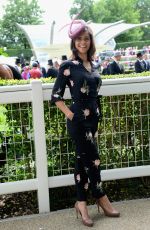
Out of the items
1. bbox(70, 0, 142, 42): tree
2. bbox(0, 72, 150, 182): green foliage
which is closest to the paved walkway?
bbox(0, 72, 150, 182): green foliage

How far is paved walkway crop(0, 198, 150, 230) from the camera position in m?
4.07

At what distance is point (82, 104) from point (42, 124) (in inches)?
25.5

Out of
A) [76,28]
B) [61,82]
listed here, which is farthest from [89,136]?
[76,28]

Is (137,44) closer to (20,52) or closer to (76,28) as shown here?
(20,52)

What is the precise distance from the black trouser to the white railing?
455 millimetres

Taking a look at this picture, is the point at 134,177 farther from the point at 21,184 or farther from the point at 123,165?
the point at 21,184

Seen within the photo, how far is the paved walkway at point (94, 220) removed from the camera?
407 cm

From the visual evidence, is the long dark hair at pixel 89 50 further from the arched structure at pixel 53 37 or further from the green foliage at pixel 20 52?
the green foliage at pixel 20 52

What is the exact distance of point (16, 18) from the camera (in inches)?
3526

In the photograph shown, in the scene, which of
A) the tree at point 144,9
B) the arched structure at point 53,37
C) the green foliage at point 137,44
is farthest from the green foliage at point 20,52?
the tree at point 144,9

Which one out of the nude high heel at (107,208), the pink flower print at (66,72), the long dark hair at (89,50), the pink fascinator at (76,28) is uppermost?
the pink fascinator at (76,28)

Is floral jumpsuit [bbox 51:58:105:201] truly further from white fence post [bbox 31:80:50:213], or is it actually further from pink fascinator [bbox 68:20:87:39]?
white fence post [bbox 31:80:50:213]

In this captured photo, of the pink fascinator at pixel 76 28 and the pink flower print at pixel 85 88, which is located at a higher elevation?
the pink fascinator at pixel 76 28

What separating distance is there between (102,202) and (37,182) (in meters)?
0.73
